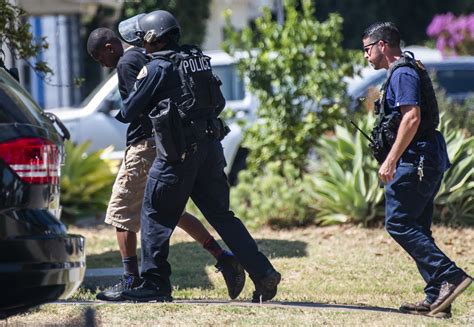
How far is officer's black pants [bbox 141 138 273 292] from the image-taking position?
6.34 meters

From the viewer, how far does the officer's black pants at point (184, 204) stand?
20.8 feet

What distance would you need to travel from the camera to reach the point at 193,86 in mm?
6285

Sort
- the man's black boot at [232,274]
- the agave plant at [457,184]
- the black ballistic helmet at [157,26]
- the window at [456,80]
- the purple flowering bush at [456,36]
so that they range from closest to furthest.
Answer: the black ballistic helmet at [157,26], the man's black boot at [232,274], the agave plant at [457,184], the window at [456,80], the purple flowering bush at [456,36]

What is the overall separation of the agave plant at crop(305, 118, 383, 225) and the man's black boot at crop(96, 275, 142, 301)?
3.50 metres

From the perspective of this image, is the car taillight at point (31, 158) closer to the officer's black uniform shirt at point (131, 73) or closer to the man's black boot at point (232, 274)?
the officer's black uniform shirt at point (131, 73)

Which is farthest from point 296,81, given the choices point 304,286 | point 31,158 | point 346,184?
point 31,158

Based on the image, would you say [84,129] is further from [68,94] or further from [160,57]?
[68,94]

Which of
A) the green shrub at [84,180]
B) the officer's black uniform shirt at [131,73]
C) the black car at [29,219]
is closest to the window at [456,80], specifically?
the green shrub at [84,180]

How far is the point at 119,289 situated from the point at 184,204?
0.75 metres

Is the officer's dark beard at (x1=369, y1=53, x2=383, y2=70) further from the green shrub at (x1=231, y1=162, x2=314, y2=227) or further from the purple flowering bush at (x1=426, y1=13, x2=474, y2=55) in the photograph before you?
the purple flowering bush at (x1=426, y1=13, x2=474, y2=55)

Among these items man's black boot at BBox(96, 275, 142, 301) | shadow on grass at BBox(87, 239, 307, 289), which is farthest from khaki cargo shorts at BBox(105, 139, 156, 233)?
shadow on grass at BBox(87, 239, 307, 289)

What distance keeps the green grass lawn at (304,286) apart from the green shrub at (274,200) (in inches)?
7.2

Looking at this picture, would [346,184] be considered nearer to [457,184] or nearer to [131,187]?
[457,184]

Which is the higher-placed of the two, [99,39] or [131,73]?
[99,39]
